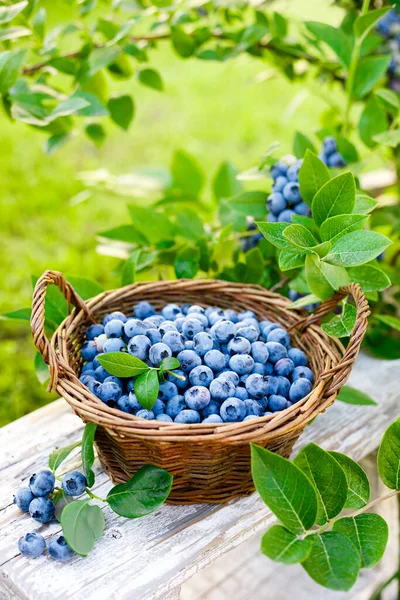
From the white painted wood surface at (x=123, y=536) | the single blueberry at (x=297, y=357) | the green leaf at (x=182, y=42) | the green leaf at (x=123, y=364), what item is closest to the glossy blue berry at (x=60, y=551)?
the white painted wood surface at (x=123, y=536)

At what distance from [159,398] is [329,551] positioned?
33cm

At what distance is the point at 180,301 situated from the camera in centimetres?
127

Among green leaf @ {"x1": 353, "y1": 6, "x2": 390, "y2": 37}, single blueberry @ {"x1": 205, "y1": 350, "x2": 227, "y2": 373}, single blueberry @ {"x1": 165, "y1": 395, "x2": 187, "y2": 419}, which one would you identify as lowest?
single blueberry @ {"x1": 165, "y1": 395, "x2": 187, "y2": 419}

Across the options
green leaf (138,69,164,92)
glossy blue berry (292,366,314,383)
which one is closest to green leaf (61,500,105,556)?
glossy blue berry (292,366,314,383)

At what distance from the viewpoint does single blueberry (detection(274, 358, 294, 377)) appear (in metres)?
1.04

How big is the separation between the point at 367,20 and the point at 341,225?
0.51 metres

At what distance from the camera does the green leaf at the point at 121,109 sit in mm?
1497

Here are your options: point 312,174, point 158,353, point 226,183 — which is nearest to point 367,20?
point 312,174

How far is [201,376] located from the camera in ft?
3.20

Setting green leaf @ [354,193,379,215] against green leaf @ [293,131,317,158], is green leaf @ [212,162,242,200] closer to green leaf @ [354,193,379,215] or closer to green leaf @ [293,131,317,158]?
green leaf @ [293,131,317,158]

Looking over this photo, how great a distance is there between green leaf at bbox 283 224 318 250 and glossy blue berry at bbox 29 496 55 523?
0.51 m

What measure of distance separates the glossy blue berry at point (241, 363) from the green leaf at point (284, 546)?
27cm

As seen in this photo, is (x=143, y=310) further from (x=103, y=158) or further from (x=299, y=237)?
(x=103, y=158)

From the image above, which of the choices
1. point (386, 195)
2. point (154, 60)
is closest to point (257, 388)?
point (386, 195)
